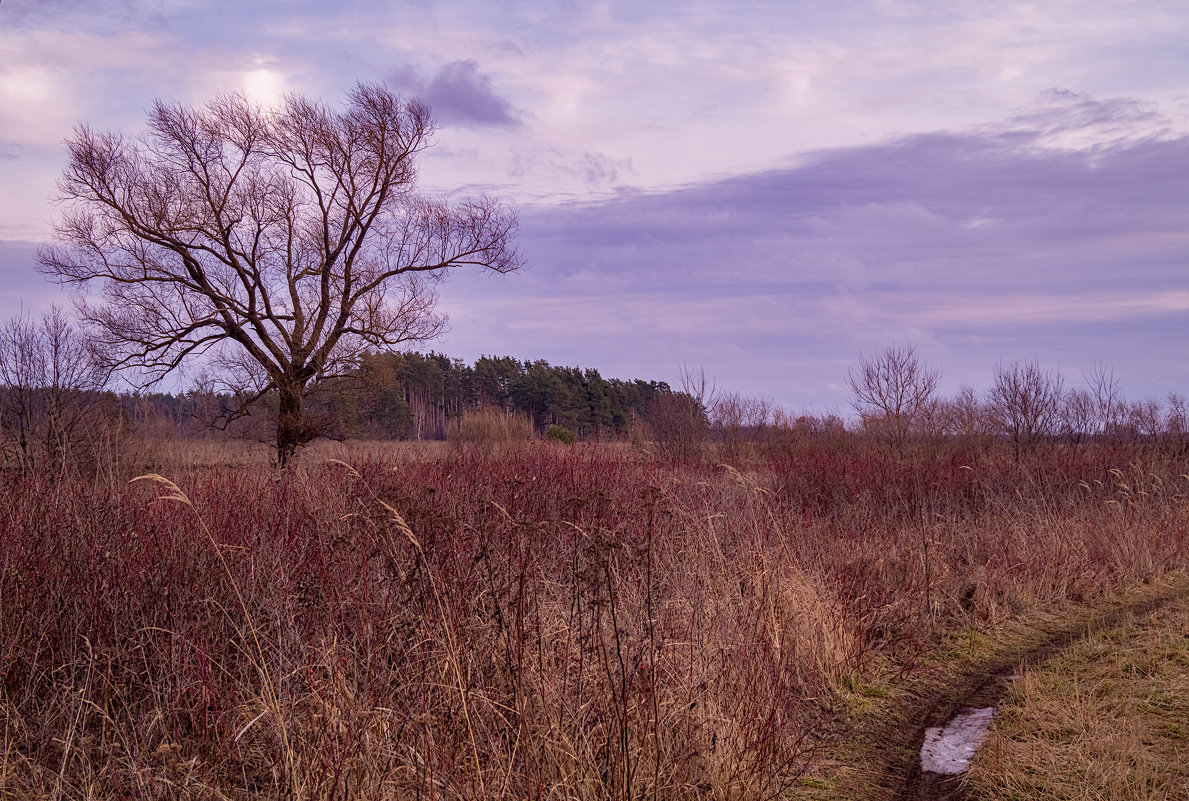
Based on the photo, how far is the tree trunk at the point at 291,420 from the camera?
69.1ft

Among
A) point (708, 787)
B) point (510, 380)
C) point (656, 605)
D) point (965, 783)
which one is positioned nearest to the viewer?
point (708, 787)

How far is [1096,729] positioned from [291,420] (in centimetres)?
1977

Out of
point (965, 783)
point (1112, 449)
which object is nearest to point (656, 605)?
point (965, 783)

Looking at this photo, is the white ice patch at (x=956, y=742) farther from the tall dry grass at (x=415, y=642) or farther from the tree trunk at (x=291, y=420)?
the tree trunk at (x=291, y=420)

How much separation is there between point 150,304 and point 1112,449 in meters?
23.4

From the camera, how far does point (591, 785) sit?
3271mm

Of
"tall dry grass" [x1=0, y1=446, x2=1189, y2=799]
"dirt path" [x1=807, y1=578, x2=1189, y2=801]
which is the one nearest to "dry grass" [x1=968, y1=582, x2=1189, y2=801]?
"dirt path" [x1=807, y1=578, x2=1189, y2=801]

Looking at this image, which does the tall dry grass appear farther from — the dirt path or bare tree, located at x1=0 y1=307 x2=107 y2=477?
bare tree, located at x1=0 y1=307 x2=107 y2=477

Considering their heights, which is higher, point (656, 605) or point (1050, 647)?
point (656, 605)

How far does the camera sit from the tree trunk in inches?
829

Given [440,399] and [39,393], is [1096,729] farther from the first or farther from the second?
[440,399]

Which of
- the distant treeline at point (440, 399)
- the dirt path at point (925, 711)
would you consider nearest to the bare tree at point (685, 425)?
the distant treeline at point (440, 399)

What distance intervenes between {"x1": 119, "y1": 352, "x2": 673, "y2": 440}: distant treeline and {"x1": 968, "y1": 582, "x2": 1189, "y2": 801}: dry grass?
17334 millimetres

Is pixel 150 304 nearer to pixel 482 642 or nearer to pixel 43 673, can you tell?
pixel 43 673
